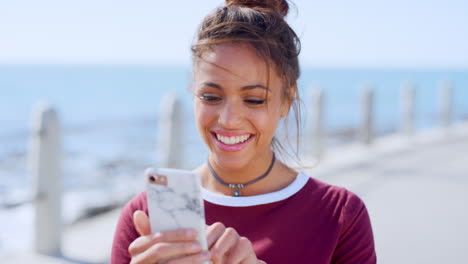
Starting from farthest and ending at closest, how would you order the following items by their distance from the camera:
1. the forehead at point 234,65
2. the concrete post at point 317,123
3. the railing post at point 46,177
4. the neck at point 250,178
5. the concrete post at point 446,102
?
1. the concrete post at point 446,102
2. the concrete post at point 317,123
3. the railing post at point 46,177
4. the neck at point 250,178
5. the forehead at point 234,65

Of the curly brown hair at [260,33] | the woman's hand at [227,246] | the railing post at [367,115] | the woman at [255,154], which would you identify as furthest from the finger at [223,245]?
the railing post at [367,115]

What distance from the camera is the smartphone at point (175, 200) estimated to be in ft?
3.47

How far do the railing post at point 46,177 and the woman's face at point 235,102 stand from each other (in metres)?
2.64

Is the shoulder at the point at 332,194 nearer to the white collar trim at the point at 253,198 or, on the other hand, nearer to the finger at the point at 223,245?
the white collar trim at the point at 253,198

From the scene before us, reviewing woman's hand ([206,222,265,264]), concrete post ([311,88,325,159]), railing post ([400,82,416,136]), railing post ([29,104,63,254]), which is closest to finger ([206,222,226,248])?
woman's hand ([206,222,265,264])

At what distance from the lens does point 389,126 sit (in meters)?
18.5

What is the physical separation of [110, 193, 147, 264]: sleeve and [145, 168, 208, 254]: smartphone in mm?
417

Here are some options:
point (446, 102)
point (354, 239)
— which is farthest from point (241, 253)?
point (446, 102)

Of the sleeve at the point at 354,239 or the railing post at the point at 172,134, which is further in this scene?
the railing post at the point at 172,134

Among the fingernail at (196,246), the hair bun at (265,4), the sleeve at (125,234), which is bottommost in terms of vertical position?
the sleeve at (125,234)

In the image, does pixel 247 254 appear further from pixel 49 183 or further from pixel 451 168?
pixel 451 168

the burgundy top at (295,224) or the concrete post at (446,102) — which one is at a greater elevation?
the burgundy top at (295,224)

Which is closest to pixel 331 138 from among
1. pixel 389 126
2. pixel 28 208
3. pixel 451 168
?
pixel 389 126

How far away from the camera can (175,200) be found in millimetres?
1076
